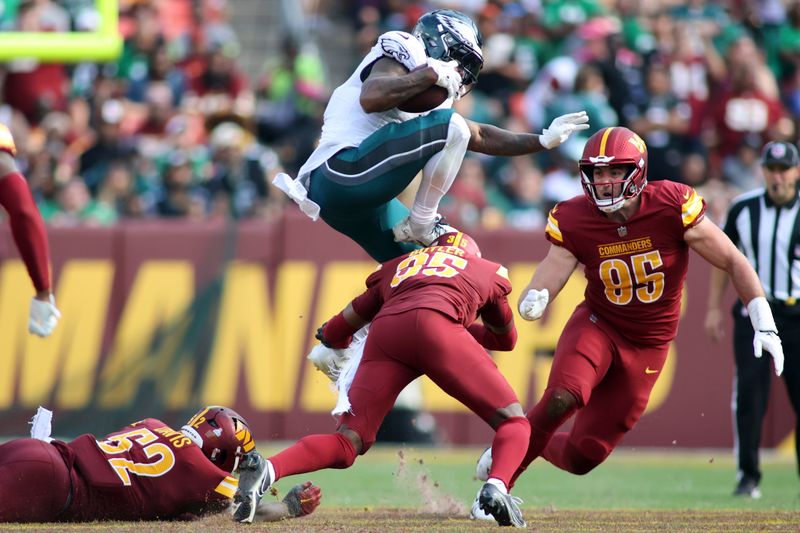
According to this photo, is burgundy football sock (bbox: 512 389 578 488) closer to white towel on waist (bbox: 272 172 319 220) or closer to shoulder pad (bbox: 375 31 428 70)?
white towel on waist (bbox: 272 172 319 220)

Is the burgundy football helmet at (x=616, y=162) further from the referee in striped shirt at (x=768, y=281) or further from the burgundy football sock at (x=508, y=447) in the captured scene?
the referee in striped shirt at (x=768, y=281)

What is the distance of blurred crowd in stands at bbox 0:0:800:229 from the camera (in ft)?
40.3

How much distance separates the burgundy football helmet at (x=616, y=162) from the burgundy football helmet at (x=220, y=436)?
6.78ft

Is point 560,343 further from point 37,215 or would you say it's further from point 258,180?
point 258,180

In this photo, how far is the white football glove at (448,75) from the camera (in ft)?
20.1

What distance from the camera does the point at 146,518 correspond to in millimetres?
5918

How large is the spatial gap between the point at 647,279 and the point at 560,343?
55cm

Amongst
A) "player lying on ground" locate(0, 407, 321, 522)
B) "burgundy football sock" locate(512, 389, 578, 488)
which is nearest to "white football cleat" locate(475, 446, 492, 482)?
"burgundy football sock" locate(512, 389, 578, 488)

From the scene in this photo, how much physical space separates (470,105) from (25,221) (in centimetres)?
715

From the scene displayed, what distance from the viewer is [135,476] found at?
5793 mm

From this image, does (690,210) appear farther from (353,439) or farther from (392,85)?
(353,439)

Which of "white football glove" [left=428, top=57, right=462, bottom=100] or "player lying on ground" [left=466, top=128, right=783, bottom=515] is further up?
"white football glove" [left=428, top=57, right=462, bottom=100]

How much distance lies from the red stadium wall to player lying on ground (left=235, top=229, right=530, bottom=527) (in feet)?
16.3

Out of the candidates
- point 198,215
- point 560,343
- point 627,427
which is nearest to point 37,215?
point 560,343
